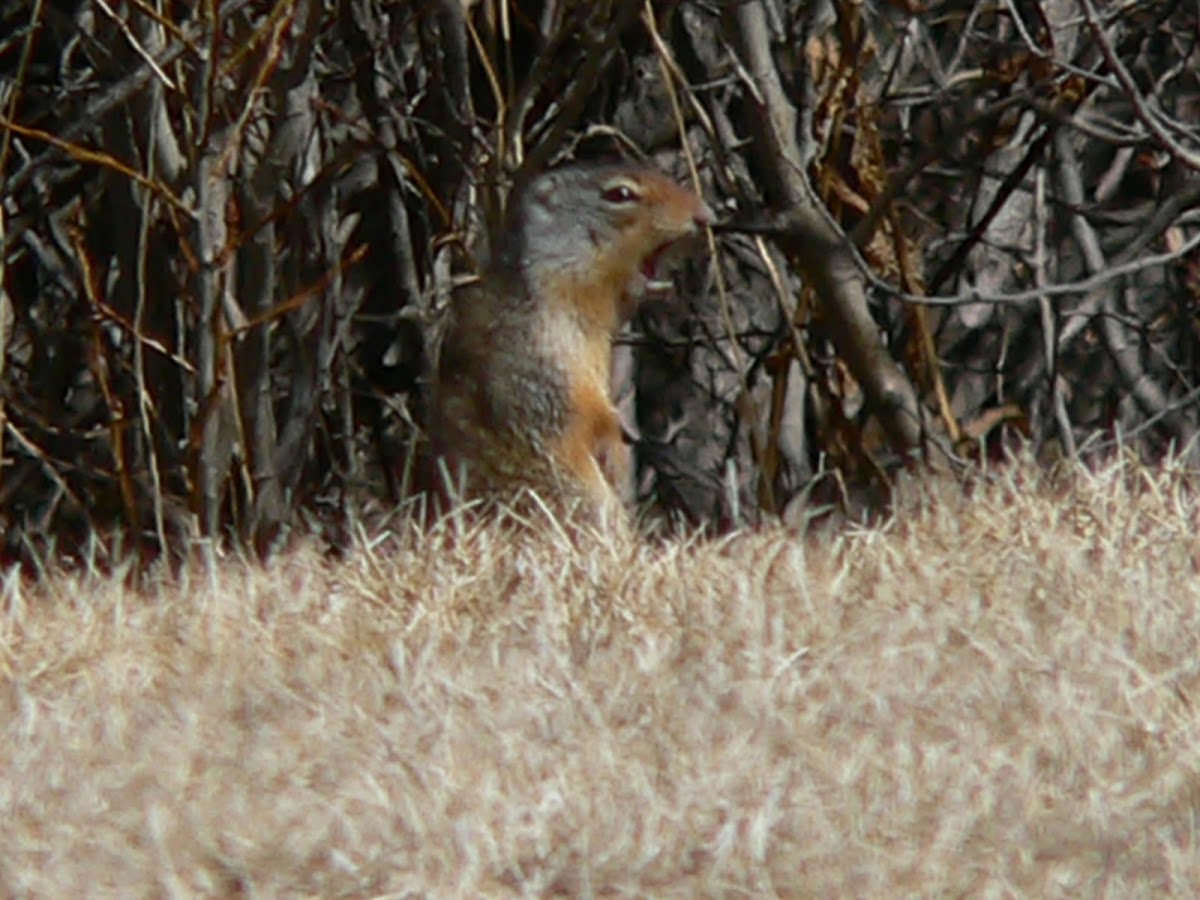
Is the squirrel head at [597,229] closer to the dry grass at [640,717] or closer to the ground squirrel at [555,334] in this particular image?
the ground squirrel at [555,334]

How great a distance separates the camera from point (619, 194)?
19.7ft

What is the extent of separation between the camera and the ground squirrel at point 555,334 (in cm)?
585

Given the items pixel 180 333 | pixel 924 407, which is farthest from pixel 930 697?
pixel 180 333

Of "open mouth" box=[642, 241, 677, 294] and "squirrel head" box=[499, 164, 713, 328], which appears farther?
"open mouth" box=[642, 241, 677, 294]

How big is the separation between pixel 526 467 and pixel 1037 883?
241cm

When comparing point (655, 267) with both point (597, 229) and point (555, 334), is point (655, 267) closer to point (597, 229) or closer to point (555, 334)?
point (597, 229)

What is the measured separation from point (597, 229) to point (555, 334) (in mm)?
267

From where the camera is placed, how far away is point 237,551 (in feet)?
18.9

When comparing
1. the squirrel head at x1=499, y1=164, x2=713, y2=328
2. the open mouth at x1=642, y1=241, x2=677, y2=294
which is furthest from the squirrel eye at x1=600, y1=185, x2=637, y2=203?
the open mouth at x1=642, y1=241, x2=677, y2=294

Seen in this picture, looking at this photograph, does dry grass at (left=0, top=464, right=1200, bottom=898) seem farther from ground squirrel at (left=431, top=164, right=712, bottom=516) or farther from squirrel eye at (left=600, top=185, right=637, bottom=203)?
squirrel eye at (left=600, top=185, right=637, bottom=203)

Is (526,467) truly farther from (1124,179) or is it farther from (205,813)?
(1124,179)

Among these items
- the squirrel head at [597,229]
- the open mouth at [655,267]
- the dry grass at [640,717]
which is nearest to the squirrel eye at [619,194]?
the squirrel head at [597,229]

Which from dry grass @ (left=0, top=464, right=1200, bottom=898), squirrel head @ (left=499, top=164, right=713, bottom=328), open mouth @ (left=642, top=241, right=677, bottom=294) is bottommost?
dry grass @ (left=0, top=464, right=1200, bottom=898)

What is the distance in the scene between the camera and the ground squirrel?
5848 millimetres
